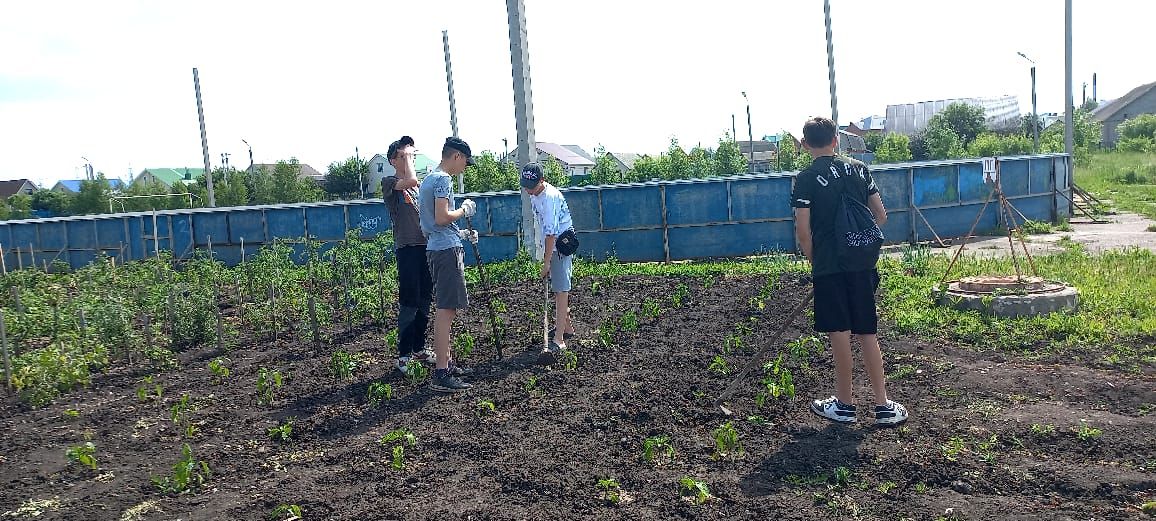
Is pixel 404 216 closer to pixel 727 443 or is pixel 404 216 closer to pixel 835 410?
pixel 727 443

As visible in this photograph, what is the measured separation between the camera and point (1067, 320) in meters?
6.62

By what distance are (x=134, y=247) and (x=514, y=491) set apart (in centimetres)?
1922

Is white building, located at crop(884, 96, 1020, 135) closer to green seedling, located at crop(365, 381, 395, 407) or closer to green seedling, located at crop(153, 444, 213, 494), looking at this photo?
green seedling, located at crop(365, 381, 395, 407)

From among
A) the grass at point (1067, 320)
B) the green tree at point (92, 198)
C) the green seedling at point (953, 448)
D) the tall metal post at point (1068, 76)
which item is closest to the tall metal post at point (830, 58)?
the tall metal post at point (1068, 76)

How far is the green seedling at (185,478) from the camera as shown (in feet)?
13.3

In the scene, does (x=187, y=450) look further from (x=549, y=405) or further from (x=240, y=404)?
(x=549, y=405)

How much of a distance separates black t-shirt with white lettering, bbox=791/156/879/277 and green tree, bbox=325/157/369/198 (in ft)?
151

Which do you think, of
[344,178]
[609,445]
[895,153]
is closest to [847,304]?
[609,445]

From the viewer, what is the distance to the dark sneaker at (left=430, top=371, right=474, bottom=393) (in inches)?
219

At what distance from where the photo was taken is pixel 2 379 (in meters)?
6.57

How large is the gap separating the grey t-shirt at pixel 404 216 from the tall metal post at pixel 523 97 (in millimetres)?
5645

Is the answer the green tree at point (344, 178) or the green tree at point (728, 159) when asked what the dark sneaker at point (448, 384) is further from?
the green tree at point (344, 178)

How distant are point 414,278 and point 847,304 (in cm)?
329

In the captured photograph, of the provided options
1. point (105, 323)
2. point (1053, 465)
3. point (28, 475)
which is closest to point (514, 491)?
point (1053, 465)
